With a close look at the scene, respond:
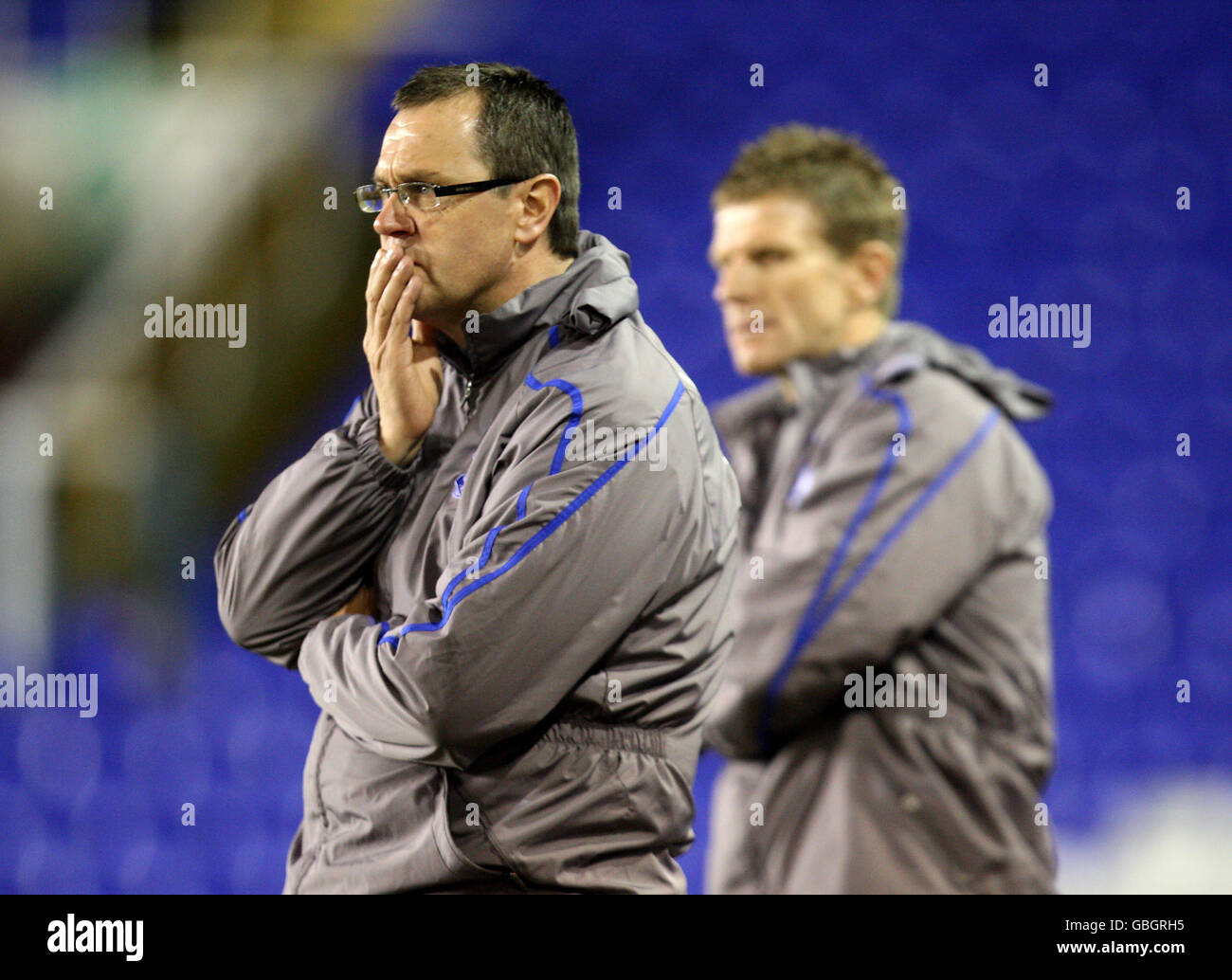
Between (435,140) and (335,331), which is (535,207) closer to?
(435,140)

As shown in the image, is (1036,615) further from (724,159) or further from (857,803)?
(724,159)

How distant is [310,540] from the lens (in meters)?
1.63

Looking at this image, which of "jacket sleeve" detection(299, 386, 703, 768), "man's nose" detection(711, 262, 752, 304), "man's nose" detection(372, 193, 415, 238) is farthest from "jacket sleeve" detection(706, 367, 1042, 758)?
"man's nose" detection(372, 193, 415, 238)

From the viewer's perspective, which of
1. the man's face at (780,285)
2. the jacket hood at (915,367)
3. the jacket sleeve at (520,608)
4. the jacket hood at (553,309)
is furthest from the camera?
the man's face at (780,285)

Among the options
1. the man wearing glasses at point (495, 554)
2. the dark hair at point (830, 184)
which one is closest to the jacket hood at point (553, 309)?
the man wearing glasses at point (495, 554)

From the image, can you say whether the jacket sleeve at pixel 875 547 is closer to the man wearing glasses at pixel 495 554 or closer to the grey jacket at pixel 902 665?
the grey jacket at pixel 902 665

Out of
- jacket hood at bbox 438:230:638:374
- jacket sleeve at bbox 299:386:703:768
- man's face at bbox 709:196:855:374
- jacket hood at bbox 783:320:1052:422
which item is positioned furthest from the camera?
man's face at bbox 709:196:855:374

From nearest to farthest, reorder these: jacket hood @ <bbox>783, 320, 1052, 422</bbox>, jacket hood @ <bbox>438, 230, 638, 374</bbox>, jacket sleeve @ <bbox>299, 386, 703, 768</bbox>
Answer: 1. jacket sleeve @ <bbox>299, 386, 703, 768</bbox>
2. jacket hood @ <bbox>438, 230, 638, 374</bbox>
3. jacket hood @ <bbox>783, 320, 1052, 422</bbox>

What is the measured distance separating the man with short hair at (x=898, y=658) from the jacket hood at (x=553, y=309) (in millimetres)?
572

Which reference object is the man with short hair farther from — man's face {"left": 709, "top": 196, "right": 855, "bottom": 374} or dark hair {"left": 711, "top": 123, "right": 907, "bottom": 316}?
dark hair {"left": 711, "top": 123, "right": 907, "bottom": 316}

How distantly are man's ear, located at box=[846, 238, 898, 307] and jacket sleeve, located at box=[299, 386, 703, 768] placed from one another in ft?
3.05

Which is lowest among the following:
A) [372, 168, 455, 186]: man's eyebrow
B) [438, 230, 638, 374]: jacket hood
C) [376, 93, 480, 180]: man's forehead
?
[438, 230, 638, 374]: jacket hood

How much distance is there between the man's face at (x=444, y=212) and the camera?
1.64 m

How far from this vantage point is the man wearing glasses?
1.48 meters
